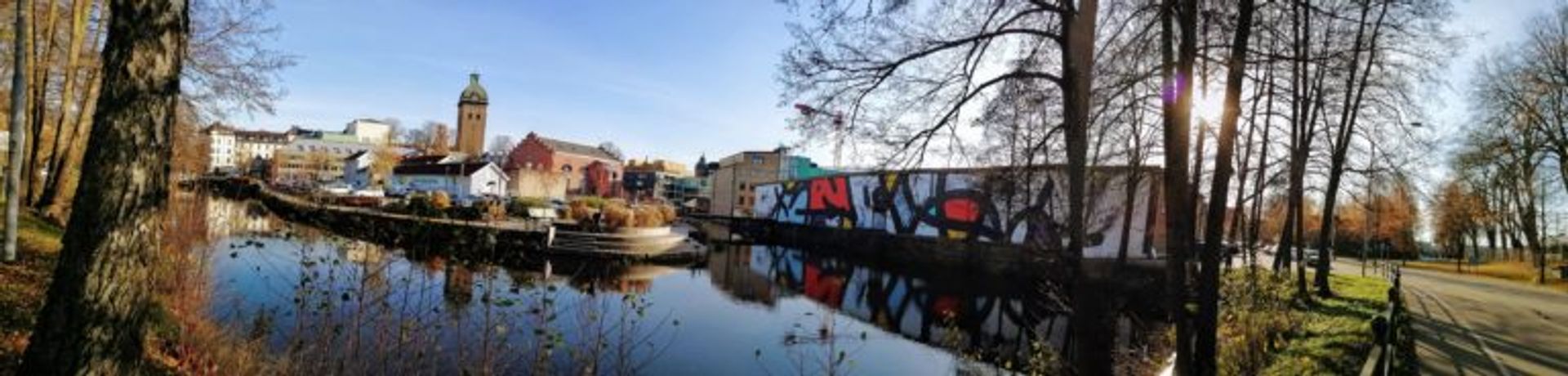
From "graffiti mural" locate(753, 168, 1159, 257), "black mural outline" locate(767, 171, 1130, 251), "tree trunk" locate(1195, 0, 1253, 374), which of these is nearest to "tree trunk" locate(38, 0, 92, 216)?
"graffiti mural" locate(753, 168, 1159, 257)

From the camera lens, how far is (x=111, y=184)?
3.93 metres

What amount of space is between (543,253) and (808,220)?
26.2 metres

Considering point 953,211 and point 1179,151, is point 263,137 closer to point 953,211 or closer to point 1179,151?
point 953,211

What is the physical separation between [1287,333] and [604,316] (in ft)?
29.8

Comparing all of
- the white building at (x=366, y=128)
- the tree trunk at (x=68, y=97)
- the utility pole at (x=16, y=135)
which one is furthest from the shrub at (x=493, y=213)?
the white building at (x=366, y=128)

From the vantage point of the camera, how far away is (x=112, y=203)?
12.9 feet

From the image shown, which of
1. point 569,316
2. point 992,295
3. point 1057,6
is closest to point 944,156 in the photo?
point 1057,6

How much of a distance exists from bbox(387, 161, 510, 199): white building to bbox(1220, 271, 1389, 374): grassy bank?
57.3 m

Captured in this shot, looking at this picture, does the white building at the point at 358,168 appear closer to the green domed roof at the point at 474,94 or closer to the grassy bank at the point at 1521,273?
the green domed roof at the point at 474,94

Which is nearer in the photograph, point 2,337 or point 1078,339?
point 2,337

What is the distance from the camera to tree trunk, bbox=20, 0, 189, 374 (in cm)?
389

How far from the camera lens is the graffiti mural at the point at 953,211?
22.1 m

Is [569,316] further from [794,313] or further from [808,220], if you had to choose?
[808,220]

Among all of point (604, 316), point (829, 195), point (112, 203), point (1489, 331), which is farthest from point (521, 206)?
point (112, 203)
